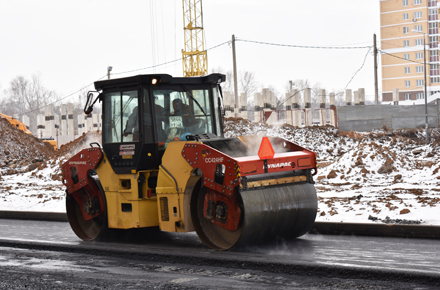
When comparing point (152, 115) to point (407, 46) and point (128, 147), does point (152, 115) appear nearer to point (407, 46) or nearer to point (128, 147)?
point (128, 147)

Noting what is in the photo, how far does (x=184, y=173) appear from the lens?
721 cm

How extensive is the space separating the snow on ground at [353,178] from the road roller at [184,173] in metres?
1.99

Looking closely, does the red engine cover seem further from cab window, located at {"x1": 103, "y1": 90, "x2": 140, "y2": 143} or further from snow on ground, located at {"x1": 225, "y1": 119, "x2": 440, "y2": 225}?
snow on ground, located at {"x1": 225, "y1": 119, "x2": 440, "y2": 225}

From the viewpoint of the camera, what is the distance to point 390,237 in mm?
7766

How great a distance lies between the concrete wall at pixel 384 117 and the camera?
29.4 meters

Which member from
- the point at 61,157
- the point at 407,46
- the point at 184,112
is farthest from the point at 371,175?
the point at 407,46

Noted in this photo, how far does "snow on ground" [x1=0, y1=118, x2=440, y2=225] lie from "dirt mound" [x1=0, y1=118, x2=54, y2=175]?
0.96 feet

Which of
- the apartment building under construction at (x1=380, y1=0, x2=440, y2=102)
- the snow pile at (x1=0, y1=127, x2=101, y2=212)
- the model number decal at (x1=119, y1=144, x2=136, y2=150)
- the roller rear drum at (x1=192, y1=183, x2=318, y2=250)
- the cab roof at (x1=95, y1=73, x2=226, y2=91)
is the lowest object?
the snow pile at (x1=0, y1=127, x2=101, y2=212)

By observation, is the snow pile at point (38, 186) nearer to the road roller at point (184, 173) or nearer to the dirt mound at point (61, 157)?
the dirt mound at point (61, 157)

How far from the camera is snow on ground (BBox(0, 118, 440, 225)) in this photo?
9594 mm

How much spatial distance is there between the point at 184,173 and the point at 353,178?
9.70 metres

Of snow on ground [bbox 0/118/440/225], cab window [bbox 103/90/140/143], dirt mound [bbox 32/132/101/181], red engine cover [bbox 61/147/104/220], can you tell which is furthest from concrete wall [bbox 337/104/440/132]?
cab window [bbox 103/90/140/143]

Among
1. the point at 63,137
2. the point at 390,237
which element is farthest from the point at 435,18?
the point at 390,237


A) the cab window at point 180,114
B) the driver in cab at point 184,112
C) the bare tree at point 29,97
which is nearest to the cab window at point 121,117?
the cab window at point 180,114
